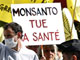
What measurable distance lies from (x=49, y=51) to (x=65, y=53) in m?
2.83

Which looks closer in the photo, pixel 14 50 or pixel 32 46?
pixel 14 50

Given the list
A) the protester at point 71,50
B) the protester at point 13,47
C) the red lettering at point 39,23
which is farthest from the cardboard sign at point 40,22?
the protester at point 71,50

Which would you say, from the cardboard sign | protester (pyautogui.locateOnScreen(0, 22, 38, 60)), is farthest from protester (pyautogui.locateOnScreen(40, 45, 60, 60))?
protester (pyautogui.locateOnScreen(0, 22, 38, 60))

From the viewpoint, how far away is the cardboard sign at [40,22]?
7.69m

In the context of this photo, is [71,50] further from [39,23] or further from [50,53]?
[39,23]

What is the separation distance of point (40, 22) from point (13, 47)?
1570mm

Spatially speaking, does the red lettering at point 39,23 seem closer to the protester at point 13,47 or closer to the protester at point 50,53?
the protester at point 50,53

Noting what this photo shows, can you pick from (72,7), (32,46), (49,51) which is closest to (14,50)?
(49,51)

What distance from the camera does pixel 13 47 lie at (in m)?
6.41

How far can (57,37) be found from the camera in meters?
7.82

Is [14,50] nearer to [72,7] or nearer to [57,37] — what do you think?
[57,37]

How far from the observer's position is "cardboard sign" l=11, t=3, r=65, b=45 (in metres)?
7.69

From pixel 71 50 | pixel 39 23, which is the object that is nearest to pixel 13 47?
pixel 39 23

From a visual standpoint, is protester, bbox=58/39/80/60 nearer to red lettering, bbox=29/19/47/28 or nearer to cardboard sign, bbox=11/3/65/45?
cardboard sign, bbox=11/3/65/45
